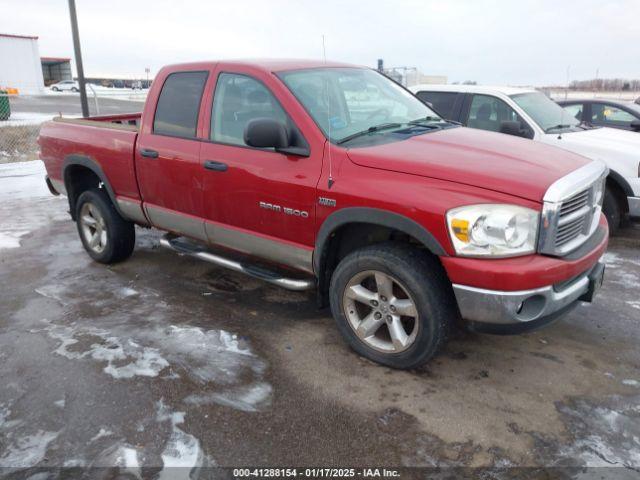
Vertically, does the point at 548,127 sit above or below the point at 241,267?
above

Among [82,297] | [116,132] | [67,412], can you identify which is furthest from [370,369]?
[116,132]

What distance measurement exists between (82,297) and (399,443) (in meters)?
3.23

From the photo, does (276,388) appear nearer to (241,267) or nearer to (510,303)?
(241,267)

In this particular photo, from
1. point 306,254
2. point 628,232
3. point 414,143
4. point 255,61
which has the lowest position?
point 628,232

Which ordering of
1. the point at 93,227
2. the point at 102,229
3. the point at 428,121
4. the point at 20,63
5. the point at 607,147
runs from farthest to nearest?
the point at 20,63
the point at 607,147
the point at 93,227
the point at 102,229
the point at 428,121

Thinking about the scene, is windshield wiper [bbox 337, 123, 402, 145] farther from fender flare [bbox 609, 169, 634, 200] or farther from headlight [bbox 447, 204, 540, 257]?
fender flare [bbox 609, 169, 634, 200]

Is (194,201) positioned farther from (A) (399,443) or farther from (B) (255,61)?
(A) (399,443)

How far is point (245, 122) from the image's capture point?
12.8 ft

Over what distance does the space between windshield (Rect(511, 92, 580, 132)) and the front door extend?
4083 millimetres

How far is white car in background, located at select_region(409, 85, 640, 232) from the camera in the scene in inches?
232

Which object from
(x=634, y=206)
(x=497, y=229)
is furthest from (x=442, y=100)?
(x=497, y=229)

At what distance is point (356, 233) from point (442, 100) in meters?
4.32

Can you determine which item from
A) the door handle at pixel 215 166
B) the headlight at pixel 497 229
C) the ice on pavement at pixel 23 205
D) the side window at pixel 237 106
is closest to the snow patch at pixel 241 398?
the headlight at pixel 497 229

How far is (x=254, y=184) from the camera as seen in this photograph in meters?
3.72
